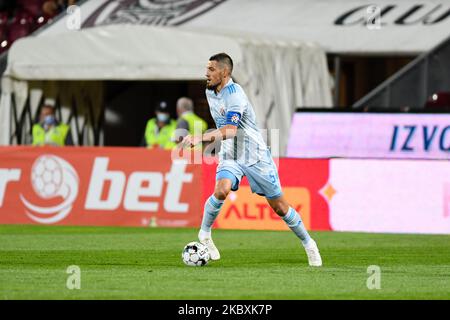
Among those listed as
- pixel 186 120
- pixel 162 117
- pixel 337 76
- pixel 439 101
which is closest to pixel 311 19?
pixel 337 76

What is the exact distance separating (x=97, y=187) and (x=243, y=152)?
25.2ft

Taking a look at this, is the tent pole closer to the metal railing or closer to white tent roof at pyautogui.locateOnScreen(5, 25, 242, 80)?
the metal railing

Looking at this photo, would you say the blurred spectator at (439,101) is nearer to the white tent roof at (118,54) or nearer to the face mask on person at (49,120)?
the white tent roof at (118,54)

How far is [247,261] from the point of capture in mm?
14711

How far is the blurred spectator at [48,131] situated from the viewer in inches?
1024

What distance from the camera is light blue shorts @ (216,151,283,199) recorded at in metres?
14.0

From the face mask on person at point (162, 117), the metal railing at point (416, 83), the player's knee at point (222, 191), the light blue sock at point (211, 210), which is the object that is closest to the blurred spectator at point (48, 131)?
the face mask on person at point (162, 117)

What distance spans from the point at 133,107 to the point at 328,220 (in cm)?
1073

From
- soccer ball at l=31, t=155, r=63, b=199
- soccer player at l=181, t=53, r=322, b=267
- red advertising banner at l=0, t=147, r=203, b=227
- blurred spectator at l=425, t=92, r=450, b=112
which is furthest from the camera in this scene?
blurred spectator at l=425, t=92, r=450, b=112

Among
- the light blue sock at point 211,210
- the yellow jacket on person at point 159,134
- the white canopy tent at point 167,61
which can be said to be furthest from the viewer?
the yellow jacket on person at point 159,134

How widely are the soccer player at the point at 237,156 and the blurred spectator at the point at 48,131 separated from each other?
12.2 metres

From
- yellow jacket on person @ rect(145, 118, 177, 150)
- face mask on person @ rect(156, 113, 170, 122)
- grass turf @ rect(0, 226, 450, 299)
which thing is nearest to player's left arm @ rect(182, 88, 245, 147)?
grass turf @ rect(0, 226, 450, 299)
